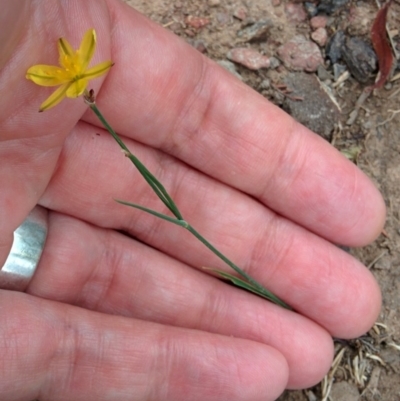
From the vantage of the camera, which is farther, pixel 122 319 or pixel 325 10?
pixel 325 10

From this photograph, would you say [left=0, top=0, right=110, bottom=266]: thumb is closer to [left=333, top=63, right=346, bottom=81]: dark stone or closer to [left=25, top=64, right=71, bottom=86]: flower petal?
[left=25, top=64, right=71, bottom=86]: flower petal

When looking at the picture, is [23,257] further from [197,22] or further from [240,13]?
[240,13]

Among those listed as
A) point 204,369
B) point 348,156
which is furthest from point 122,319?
point 348,156

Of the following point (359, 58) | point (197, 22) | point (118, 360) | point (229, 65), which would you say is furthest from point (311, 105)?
point (118, 360)

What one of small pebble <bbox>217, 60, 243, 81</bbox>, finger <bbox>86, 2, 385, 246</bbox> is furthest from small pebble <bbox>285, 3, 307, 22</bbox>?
finger <bbox>86, 2, 385, 246</bbox>

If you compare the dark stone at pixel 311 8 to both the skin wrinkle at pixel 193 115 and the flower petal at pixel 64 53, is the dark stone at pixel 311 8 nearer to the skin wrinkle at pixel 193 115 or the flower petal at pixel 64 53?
the skin wrinkle at pixel 193 115

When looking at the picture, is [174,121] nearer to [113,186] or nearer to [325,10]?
[113,186]

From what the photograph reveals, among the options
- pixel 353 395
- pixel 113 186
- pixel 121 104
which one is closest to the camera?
pixel 121 104

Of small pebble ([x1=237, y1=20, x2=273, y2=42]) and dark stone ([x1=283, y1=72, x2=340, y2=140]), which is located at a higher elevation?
small pebble ([x1=237, y1=20, x2=273, y2=42])
